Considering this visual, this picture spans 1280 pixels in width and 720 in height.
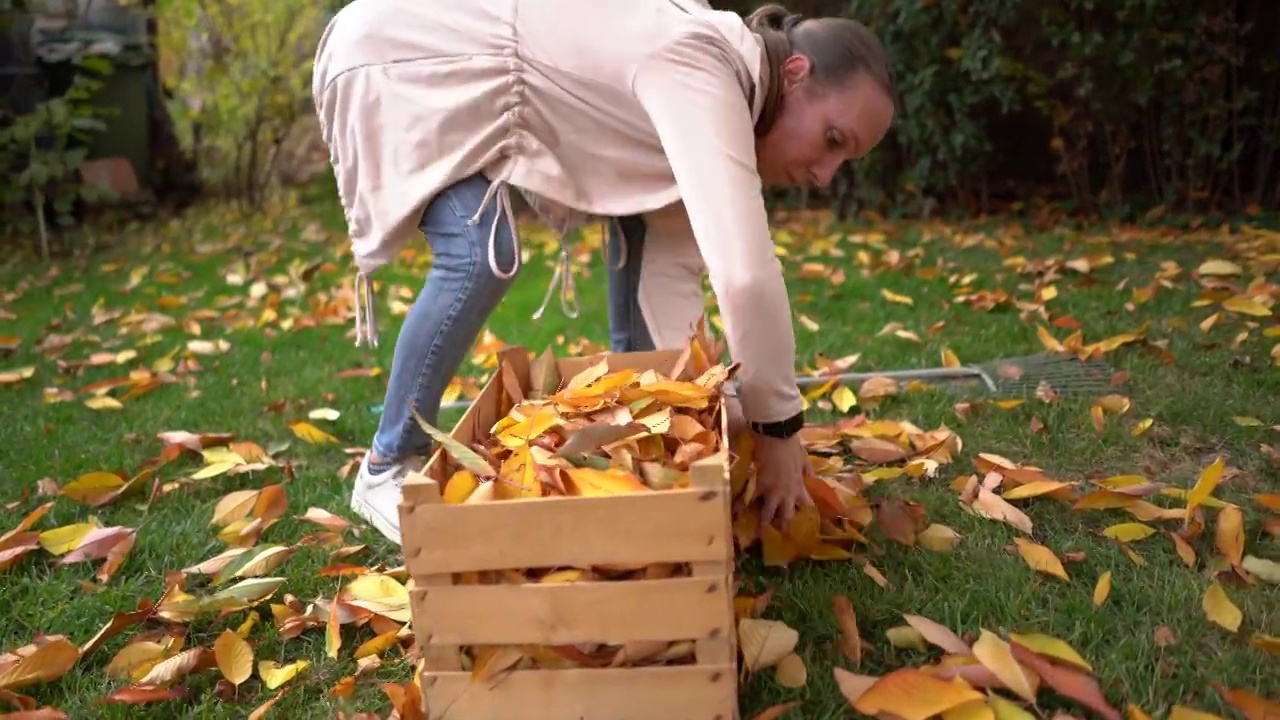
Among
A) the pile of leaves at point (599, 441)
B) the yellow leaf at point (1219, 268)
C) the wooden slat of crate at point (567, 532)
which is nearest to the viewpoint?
the wooden slat of crate at point (567, 532)

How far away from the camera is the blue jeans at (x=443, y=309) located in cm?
194

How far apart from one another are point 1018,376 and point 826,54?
1335mm

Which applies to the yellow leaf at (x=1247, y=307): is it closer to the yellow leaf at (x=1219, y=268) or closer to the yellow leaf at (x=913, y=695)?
the yellow leaf at (x=1219, y=268)

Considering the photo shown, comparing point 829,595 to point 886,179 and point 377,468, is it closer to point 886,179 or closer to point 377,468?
point 377,468

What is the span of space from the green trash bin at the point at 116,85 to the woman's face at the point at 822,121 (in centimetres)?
517

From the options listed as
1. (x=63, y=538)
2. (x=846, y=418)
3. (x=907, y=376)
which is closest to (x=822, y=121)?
(x=846, y=418)

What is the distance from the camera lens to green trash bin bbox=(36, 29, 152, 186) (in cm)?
582

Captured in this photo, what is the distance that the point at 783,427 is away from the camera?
1663 millimetres

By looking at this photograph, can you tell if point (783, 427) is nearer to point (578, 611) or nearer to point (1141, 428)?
point (578, 611)

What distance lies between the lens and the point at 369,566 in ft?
6.56

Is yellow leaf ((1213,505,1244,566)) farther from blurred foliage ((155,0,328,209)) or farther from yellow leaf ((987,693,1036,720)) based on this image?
blurred foliage ((155,0,328,209))

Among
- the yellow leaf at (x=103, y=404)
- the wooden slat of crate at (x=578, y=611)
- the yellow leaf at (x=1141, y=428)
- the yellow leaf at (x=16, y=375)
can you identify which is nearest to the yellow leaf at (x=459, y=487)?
the wooden slat of crate at (x=578, y=611)

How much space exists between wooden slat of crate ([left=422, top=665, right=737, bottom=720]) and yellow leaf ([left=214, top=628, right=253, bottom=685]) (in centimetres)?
41

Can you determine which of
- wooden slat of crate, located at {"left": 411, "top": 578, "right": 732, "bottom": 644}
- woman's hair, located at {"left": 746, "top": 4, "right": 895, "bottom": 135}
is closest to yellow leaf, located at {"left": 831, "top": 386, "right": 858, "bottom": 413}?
woman's hair, located at {"left": 746, "top": 4, "right": 895, "bottom": 135}
